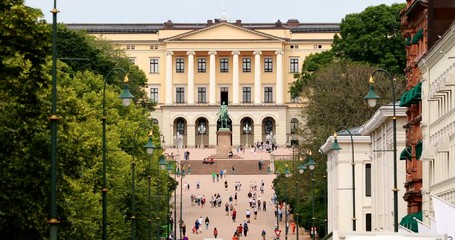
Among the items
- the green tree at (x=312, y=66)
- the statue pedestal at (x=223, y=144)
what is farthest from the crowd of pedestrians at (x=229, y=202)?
the statue pedestal at (x=223, y=144)

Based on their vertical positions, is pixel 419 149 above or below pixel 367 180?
above

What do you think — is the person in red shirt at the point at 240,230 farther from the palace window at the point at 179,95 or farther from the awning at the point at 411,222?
the palace window at the point at 179,95

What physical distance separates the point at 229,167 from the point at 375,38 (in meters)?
31.4

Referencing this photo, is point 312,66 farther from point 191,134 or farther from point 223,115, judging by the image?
point 191,134

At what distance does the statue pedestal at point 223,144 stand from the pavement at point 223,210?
16.5 metres

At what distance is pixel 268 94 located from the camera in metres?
199

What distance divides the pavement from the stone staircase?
3258mm

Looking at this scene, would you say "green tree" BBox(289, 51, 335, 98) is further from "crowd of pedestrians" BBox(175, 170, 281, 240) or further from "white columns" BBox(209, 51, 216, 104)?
"white columns" BBox(209, 51, 216, 104)

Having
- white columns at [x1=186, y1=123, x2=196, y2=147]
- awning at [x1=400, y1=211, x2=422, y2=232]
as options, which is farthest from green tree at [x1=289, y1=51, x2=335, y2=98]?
awning at [x1=400, y1=211, x2=422, y2=232]

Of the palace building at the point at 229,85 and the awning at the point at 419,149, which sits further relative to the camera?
the palace building at the point at 229,85

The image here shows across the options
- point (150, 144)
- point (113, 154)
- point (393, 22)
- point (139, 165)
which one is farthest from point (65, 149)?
point (393, 22)

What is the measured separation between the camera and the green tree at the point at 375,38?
130250 millimetres

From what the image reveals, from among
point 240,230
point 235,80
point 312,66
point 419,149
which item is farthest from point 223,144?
point 419,149

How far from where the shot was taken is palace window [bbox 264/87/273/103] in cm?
19838
